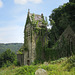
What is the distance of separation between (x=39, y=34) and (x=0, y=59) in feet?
111

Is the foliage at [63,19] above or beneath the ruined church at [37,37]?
above

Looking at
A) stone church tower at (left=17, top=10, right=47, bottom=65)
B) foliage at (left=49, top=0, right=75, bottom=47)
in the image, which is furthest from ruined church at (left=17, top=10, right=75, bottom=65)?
foliage at (left=49, top=0, right=75, bottom=47)

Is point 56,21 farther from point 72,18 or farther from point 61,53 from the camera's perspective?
point 61,53

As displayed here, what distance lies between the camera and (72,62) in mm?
10602

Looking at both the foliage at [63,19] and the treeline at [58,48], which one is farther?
the foliage at [63,19]

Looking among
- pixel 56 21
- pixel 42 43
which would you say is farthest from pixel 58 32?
pixel 42 43

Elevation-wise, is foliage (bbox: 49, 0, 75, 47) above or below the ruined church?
above

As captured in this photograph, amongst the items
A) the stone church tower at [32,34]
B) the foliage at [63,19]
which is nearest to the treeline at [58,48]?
the foliage at [63,19]

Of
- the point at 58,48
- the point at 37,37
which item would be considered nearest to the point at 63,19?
the point at 37,37

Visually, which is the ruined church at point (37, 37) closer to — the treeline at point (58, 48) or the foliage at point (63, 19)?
the treeline at point (58, 48)

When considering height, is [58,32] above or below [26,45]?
above

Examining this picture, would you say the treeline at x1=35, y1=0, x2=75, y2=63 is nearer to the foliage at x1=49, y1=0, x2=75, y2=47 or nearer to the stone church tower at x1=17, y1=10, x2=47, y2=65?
the foliage at x1=49, y1=0, x2=75, y2=47

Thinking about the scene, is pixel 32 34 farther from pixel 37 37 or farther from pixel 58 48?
pixel 58 48

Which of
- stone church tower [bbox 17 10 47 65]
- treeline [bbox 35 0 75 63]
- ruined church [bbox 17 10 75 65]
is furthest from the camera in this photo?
stone church tower [bbox 17 10 47 65]
